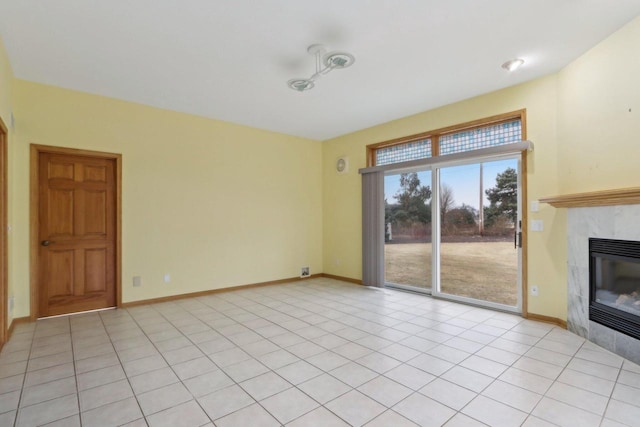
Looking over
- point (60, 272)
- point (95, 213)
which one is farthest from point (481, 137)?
point (60, 272)

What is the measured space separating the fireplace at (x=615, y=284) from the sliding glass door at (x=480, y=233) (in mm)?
838

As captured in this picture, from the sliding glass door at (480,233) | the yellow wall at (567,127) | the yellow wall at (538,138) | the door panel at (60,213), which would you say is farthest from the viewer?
the sliding glass door at (480,233)

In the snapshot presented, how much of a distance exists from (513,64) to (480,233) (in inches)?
82.8

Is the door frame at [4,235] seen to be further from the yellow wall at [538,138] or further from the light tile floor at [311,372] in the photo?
the yellow wall at [538,138]

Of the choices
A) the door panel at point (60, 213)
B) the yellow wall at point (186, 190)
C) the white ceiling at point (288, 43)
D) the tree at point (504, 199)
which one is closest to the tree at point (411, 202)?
the tree at point (504, 199)

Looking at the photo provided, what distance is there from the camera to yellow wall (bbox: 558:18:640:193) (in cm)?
272

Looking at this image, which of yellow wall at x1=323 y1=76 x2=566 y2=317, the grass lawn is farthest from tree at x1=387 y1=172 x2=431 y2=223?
yellow wall at x1=323 y1=76 x2=566 y2=317

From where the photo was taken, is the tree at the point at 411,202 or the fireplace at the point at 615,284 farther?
the tree at the point at 411,202

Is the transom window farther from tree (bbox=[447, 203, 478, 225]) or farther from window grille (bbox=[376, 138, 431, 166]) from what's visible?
tree (bbox=[447, 203, 478, 225])

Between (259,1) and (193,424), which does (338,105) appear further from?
(193,424)

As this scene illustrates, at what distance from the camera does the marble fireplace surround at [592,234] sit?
266 centimetres

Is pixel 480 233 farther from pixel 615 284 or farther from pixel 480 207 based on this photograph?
pixel 615 284

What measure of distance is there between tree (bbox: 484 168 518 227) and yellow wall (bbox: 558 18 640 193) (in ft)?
1.77

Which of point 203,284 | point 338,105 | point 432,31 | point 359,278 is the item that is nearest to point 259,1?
point 432,31
